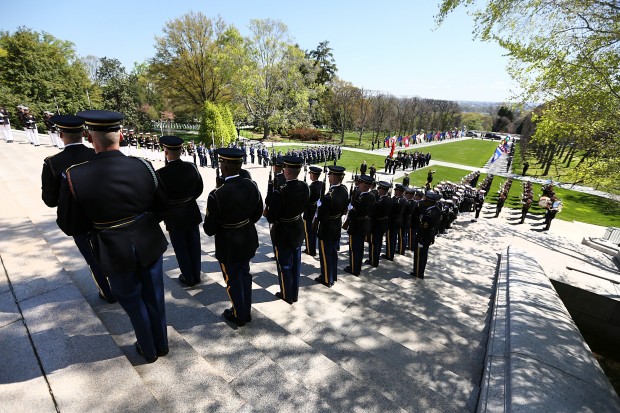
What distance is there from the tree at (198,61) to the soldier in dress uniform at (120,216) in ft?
113

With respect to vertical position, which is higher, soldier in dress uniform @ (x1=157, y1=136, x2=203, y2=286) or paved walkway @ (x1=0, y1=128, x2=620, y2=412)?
soldier in dress uniform @ (x1=157, y1=136, x2=203, y2=286)

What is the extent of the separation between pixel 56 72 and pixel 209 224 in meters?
42.7

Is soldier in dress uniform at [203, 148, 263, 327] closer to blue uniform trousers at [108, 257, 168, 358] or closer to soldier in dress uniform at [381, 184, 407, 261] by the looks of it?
blue uniform trousers at [108, 257, 168, 358]

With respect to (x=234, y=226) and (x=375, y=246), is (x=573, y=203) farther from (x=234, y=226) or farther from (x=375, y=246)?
(x=234, y=226)

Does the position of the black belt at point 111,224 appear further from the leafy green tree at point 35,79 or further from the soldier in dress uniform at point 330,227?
the leafy green tree at point 35,79

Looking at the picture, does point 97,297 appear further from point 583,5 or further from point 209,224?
point 583,5

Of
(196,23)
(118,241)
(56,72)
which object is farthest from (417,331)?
(56,72)

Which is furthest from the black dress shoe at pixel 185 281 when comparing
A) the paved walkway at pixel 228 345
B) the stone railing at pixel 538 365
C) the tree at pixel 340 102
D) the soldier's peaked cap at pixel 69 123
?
the tree at pixel 340 102

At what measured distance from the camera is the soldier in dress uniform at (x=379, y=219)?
651 centimetres

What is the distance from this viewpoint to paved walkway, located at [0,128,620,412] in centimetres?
237

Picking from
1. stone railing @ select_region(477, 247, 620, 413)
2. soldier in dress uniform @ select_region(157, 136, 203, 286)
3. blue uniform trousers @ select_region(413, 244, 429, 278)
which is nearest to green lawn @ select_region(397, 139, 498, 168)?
blue uniform trousers @ select_region(413, 244, 429, 278)

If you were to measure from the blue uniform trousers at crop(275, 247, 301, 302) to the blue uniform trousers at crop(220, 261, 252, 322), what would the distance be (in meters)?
0.77

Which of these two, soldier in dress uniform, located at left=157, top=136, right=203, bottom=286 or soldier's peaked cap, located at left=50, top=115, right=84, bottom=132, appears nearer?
soldier's peaked cap, located at left=50, top=115, right=84, bottom=132

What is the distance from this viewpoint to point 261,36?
110ft
